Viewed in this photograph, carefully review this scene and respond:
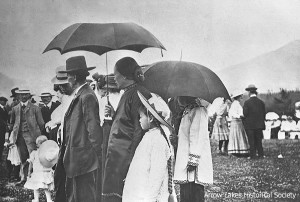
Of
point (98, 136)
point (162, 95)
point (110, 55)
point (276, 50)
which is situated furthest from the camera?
point (276, 50)

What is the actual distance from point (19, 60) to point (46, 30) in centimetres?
49

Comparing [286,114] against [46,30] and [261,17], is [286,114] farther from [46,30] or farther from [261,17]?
[46,30]

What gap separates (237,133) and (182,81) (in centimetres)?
295

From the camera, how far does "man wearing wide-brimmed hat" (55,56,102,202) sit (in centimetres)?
473

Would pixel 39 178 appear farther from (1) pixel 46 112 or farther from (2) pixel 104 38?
(2) pixel 104 38

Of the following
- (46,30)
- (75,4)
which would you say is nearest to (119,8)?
(75,4)

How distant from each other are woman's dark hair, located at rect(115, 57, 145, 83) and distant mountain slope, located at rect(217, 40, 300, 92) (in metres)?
1.25

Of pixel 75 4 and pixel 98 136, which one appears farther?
A: pixel 75 4

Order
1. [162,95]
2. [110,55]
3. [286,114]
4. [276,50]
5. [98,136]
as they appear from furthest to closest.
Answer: [286,114], [276,50], [110,55], [162,95], [98,136]

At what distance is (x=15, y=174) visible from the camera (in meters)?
6.04

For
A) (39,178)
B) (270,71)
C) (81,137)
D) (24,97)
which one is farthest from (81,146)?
(270,71)

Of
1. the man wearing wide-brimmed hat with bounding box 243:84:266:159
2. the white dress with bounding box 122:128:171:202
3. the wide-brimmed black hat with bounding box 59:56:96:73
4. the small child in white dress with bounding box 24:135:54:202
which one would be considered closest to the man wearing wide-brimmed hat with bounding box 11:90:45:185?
the small child in white dress with bounding box 24:135:54:202

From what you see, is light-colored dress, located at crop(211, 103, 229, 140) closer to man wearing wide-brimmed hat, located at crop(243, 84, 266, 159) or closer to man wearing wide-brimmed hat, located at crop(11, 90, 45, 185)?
man wearing wide-brimmed hat, located at crop(243, 84, 266, 159)

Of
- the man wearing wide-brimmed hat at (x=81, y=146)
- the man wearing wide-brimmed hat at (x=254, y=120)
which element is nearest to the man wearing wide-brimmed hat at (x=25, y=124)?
the man wearing wide-brimmed hat at (x=81, y=146)
